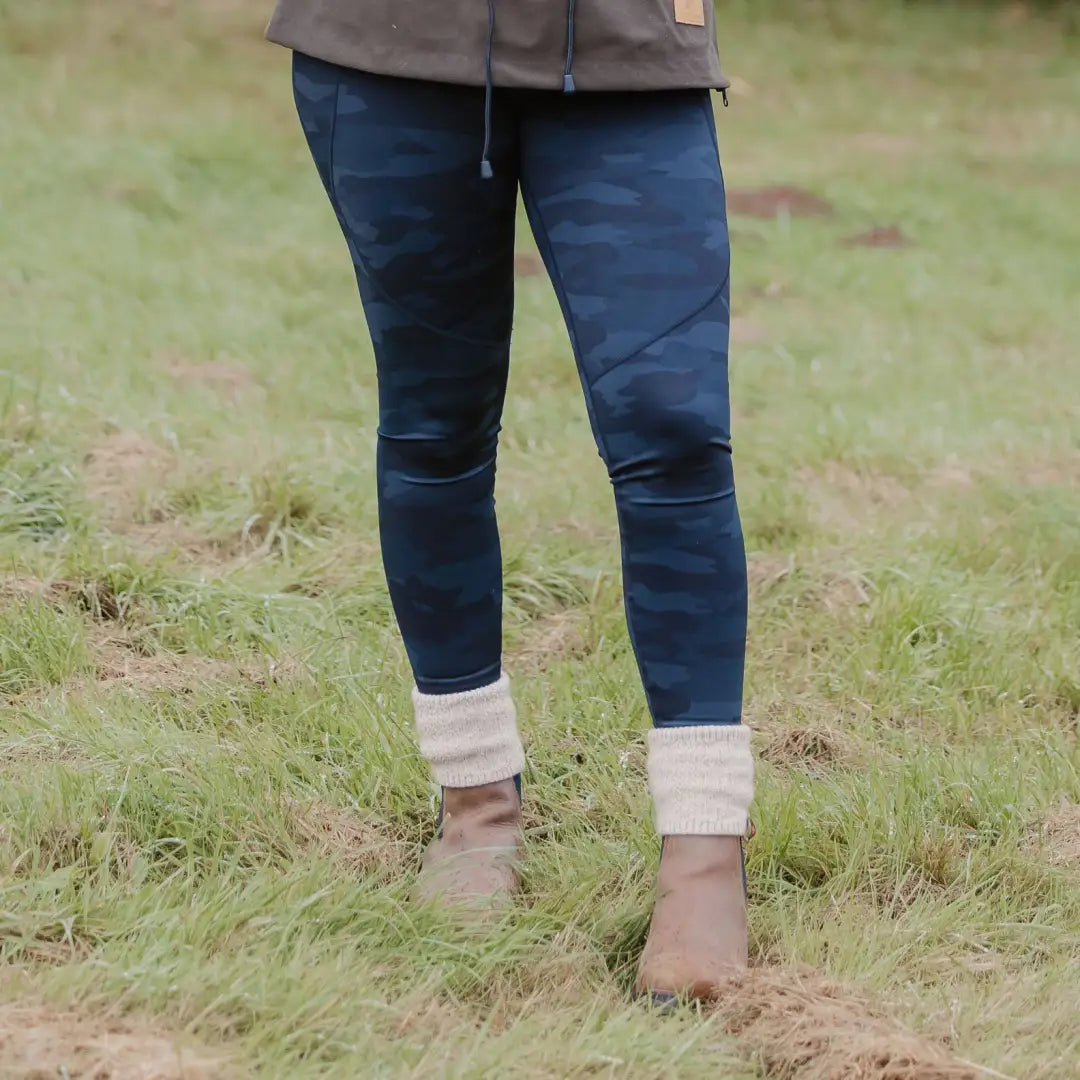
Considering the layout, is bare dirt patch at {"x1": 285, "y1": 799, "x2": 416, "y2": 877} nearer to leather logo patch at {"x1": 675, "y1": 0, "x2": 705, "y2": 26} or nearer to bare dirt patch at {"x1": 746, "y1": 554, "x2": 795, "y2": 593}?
leather logo patch at {"x1": 675, "y1": 0, "x2": 705, "y2": 26}

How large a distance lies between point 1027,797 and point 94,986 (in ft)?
4.80

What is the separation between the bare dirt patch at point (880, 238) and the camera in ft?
A: 24.2

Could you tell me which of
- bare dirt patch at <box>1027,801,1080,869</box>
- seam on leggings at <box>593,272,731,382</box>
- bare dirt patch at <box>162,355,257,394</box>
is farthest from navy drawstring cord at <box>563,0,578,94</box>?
bare dirt patch at <box>162,355,257,394</box>

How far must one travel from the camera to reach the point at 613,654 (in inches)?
118

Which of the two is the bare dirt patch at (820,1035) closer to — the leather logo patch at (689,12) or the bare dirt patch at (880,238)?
the leather logo patch at (689,12)

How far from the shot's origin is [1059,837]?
231 centimetres

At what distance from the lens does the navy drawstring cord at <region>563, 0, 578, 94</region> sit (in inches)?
69.8

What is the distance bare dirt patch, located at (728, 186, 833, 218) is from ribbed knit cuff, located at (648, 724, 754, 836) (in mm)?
6250

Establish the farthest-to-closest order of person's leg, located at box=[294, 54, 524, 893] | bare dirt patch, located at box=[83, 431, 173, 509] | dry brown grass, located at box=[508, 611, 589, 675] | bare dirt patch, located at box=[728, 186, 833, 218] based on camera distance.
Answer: bare dirt patch, located at box=[728, 186, 833, 218] → bare dirt patch, located at box=[83, 431, 173, 509] → dry brown grass, located at box=[508, 611, 589, 675] → person's leg, located at box=[294, 54, 524, 893]

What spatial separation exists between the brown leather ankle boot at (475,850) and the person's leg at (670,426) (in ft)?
0.91

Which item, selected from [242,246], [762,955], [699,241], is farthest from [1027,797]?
[242,246]

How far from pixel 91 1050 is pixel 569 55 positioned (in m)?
1.24

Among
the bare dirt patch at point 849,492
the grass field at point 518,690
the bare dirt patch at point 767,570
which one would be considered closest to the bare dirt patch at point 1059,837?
the grass field at point 518,690

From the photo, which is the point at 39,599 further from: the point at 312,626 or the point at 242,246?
the point at 242,246
